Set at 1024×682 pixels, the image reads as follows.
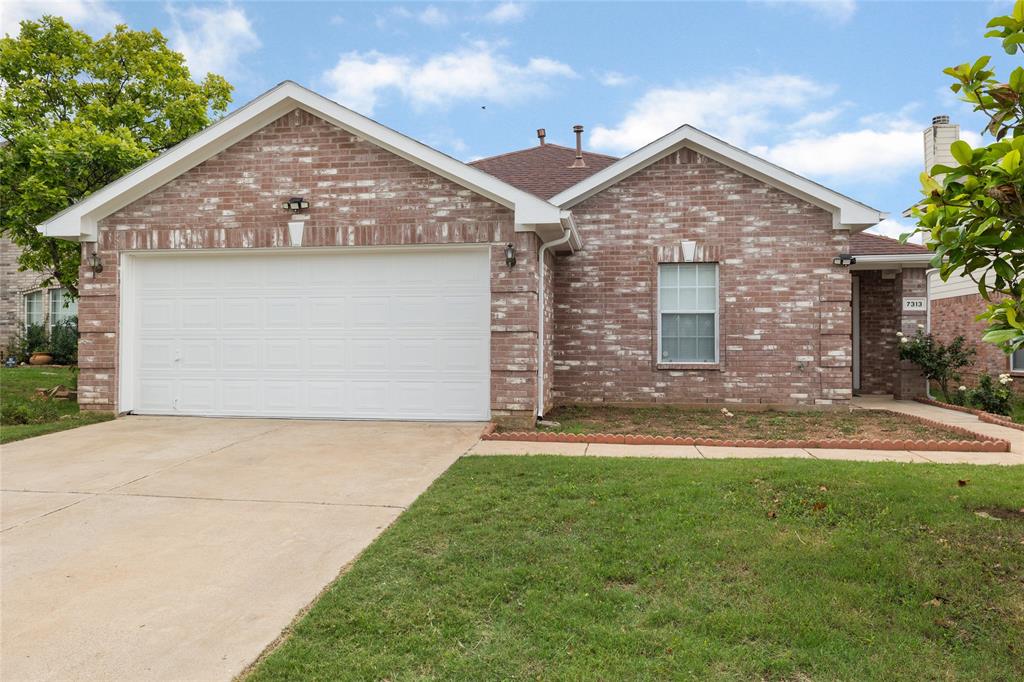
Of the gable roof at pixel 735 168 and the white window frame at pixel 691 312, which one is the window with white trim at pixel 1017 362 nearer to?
the gable roof at pixel 735 168

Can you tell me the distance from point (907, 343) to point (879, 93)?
4.72m

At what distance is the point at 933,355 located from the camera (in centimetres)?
1184

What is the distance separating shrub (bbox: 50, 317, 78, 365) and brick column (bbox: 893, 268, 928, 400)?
2230 centimetres

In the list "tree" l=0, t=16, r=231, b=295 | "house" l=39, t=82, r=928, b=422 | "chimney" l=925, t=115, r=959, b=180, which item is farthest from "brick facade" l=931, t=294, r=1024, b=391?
"tree" l=0, t=16, r=231, b=295

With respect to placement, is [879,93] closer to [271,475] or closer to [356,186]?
[356,186]

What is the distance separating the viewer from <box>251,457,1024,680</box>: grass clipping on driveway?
2.73 metres

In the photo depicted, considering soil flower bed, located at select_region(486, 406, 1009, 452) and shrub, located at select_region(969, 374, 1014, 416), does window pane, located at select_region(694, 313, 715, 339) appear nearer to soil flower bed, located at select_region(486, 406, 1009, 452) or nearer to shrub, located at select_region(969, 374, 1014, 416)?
soil flower bed, located at select_region(486, 406, 1009, 452)

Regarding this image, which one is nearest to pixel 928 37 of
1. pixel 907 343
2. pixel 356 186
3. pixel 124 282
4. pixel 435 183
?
pixel 907 343

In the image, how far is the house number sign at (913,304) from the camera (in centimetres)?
1216

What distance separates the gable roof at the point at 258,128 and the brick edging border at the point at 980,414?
23.7 ft

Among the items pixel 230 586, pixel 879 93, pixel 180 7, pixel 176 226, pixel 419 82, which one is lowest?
pixel 230 586

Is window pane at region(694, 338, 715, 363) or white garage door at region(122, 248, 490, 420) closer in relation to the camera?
white garage door at region(122, 248, 490, 420)

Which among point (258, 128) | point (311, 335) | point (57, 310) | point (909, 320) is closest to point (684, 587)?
point (311, 335)

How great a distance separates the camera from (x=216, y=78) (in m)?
14.2
